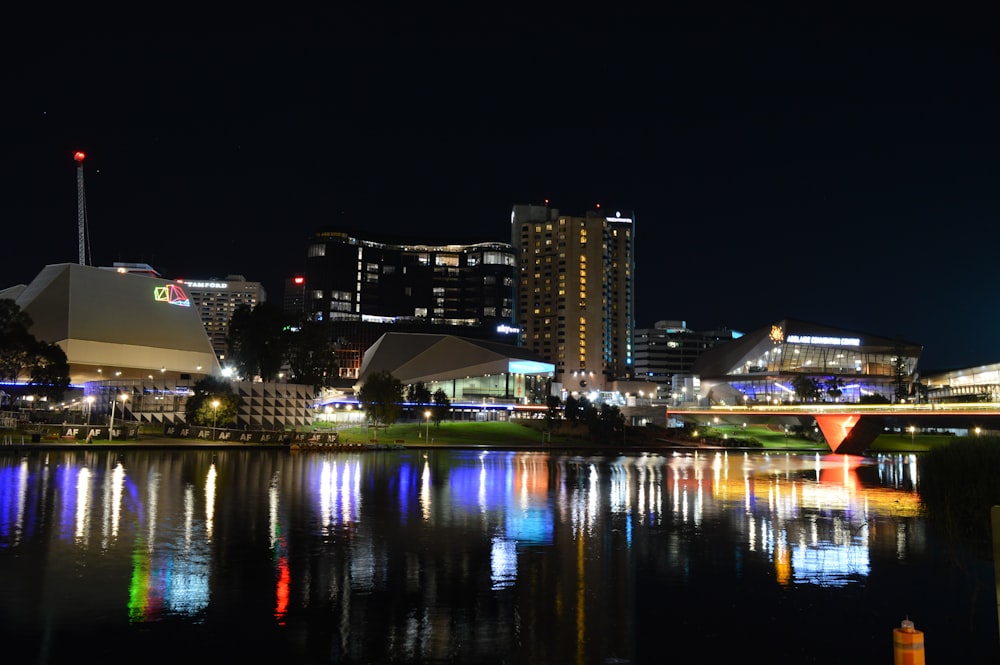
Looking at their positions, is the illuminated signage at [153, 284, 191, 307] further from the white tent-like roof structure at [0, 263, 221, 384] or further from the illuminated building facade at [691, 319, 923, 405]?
the illuminated building facade at [691, 319, 923, 405]

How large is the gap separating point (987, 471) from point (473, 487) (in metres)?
26.6

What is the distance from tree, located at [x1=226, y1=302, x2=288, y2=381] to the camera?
128875 millimetres

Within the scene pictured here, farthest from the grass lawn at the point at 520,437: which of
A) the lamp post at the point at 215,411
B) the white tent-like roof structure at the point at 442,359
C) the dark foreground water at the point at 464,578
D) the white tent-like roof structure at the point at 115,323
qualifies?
the dark foreground water at the point at 464,578

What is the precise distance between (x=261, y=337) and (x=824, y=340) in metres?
122

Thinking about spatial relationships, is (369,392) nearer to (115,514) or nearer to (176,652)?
(115,514)

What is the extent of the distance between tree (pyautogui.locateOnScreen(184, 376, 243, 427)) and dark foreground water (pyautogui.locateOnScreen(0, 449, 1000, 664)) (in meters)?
53.7

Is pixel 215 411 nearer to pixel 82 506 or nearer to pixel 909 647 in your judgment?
pixel 82 506

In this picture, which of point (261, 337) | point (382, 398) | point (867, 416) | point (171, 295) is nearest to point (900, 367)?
point (867, 416)

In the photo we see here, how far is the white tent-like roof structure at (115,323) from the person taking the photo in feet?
419

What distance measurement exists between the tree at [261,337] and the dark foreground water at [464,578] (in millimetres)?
88124

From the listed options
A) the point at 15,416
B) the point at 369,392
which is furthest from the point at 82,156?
the point at 369,392

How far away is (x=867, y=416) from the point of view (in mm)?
102688

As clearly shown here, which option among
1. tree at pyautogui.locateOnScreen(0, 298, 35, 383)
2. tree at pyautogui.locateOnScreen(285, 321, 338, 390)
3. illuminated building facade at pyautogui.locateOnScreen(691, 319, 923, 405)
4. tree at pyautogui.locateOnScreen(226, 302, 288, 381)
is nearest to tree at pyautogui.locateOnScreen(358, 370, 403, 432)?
tree at pyautogui.locateOnScreen(285, 321, 338, 390)

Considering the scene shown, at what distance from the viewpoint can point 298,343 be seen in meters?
132
